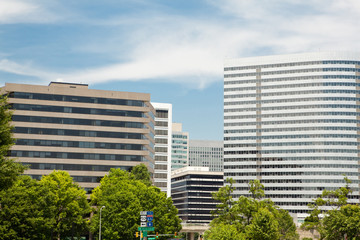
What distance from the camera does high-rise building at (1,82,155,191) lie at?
13962 centimetres

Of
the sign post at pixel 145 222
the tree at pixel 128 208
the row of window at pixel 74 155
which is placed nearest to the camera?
the sign post at pixel 145 222

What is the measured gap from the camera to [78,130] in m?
144

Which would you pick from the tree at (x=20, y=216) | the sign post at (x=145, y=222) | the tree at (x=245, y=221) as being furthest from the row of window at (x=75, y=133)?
the sign post at (x=145, y=222)

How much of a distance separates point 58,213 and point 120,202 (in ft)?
53.2

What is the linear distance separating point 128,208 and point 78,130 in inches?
2134

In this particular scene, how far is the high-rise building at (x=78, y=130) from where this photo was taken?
5497 inches

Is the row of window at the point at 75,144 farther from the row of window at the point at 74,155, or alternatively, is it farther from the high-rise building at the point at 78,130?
the row of window at the point at 74,155

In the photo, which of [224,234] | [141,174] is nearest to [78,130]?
[141,174]

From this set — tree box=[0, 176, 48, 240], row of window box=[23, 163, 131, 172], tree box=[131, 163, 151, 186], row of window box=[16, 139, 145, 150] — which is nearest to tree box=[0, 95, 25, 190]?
tree box=[0, 176, 48, 240]

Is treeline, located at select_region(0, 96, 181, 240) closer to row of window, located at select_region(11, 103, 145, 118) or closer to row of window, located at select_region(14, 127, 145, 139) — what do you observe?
row of window, located at select_region(14, 127, 145, 139)

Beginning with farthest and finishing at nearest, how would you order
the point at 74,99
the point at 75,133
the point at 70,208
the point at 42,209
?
the point at 74,99 → the point at 75,133 → the point at 70,208 → the point at 42,209

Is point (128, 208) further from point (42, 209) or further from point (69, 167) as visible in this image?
point (69, 167)

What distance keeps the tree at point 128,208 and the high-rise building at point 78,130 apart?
32.9 metres

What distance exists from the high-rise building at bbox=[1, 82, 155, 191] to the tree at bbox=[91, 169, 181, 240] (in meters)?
32.9
